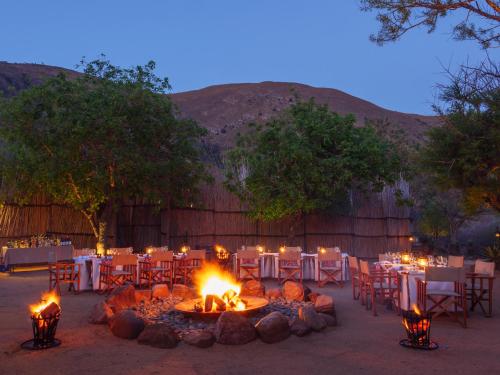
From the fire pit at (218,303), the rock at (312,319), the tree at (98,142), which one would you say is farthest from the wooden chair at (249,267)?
the rock at (312,319)

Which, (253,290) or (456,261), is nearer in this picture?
(253,290)

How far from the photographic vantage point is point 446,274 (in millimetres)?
6652

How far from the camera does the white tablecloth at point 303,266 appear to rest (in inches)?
426

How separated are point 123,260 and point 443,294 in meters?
5.59

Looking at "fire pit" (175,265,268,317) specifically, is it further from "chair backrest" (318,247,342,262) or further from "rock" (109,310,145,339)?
"chair backrest" (318,247,342,262)

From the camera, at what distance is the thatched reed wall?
14.7 metres

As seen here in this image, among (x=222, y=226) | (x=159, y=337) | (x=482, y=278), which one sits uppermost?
(x=222, y=226)

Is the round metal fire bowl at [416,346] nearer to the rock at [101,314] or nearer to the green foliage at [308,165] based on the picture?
the rock at [101,314]

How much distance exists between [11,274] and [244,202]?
664 cm

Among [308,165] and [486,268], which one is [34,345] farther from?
[308,165]

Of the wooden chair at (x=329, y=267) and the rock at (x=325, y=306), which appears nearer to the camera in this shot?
the rock at (x=325, y=306)

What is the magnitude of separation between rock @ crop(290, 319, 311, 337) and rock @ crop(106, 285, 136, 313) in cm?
260

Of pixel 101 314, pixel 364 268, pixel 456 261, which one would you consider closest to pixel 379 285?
pixel 364 268

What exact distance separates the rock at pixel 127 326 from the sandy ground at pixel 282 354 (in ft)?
0.36
